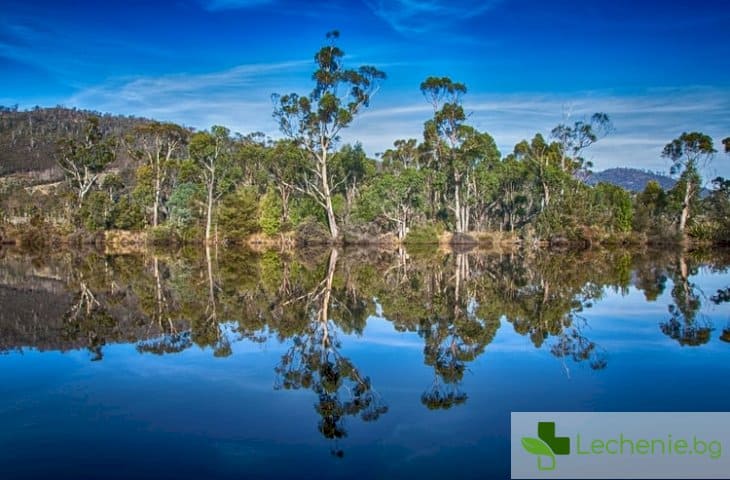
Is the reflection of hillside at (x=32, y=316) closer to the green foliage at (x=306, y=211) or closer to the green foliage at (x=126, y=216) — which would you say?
the green foliage at (x=306, y=211)

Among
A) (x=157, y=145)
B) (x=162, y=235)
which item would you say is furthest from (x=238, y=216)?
(x=157, y=145)

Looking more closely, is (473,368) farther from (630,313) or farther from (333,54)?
(333,54)

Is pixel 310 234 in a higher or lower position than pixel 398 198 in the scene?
lower

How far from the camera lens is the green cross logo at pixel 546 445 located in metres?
5.09

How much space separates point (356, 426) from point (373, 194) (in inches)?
1688

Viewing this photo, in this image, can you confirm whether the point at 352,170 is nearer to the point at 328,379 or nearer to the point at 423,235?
the point at 423,235

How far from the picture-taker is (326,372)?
7988 mm

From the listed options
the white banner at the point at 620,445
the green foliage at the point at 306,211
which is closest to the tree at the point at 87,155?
the green foliage at the point at 306,211

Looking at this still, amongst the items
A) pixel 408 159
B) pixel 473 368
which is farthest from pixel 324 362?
pixel 408 159

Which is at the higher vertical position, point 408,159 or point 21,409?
point 408,159

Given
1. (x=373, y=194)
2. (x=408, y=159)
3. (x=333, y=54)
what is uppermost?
(x=333, y=54)

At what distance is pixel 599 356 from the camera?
29.5 ft

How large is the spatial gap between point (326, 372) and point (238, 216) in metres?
40.9

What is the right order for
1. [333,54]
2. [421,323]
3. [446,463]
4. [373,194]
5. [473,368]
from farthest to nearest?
[373,194] < [333,54] < [421,323] < [473,368] < [446,463]
